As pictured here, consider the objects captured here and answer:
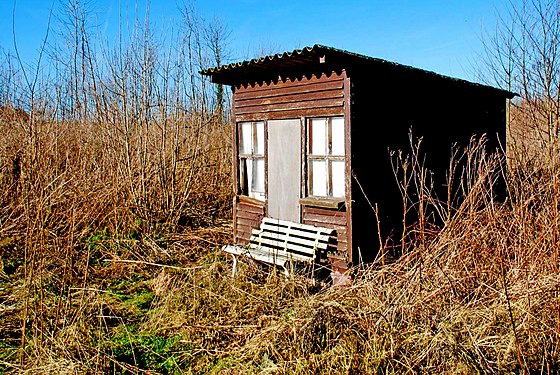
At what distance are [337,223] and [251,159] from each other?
1911 mm

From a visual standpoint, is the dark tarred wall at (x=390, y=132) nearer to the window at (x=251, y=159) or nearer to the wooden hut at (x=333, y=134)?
the wooden hut at (x=333, y=134)

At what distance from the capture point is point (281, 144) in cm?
690

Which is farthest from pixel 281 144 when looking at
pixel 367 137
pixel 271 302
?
pixel 271 302

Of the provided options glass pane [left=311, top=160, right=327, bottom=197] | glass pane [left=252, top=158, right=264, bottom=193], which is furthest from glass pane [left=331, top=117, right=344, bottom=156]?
glass pane [left=252, top=158, right=264, bottom=193]

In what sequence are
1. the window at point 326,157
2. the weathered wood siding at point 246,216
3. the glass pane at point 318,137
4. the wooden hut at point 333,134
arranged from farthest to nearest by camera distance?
the weathered wood siding at point 246,216, the glass pane at point 318,137, the window at point 326,157, the wooden hut at point 333,134

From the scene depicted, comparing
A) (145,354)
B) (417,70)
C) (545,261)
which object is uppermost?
(417,70)

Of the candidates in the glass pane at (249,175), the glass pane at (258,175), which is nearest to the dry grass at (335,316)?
the glass pane at (258,175)

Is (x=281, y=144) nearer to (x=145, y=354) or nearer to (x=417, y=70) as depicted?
(x=417, y=70)

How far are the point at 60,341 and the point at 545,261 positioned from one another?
393cm

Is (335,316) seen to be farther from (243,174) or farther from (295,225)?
(243,174)

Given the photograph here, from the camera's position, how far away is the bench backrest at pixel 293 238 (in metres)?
6.29

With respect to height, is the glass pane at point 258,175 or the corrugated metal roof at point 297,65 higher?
the corrugated metal roof at point 297,65

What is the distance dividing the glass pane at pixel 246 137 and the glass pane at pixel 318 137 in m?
1.27

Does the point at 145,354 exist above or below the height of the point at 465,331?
below
